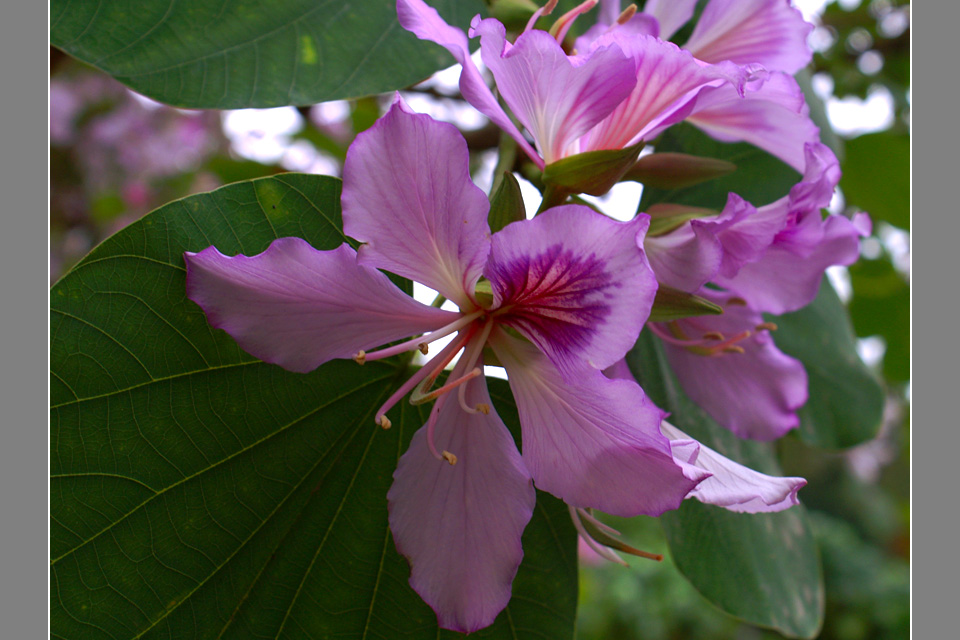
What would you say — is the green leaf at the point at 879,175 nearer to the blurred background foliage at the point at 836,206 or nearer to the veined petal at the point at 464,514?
the blurred background foliage at the point at 836,206

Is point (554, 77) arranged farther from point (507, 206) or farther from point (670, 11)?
point (670, 11)

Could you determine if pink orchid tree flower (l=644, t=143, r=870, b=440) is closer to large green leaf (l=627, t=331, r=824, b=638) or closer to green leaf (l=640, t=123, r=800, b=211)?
large green leaf (l=627, t=331, r=824, b=638)

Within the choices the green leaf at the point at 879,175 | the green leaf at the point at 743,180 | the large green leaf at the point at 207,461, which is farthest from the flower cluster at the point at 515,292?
the green leaf at the point at 879,175

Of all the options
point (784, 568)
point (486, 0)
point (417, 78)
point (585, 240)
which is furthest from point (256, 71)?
point (784, 568)

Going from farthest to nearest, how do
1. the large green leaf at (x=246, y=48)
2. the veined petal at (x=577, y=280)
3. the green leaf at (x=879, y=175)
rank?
the green leaf at (x=879, y=175)
the large green leaf at (x=246, y=48)
the veined petal at (x=577, y=280)

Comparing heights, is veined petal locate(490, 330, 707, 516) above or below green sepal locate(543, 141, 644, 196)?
below

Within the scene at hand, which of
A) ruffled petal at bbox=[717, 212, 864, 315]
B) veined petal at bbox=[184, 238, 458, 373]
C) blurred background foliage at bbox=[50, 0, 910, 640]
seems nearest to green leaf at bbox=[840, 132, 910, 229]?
blurred background foliage at bbox=[50, 0, 910, 640]
